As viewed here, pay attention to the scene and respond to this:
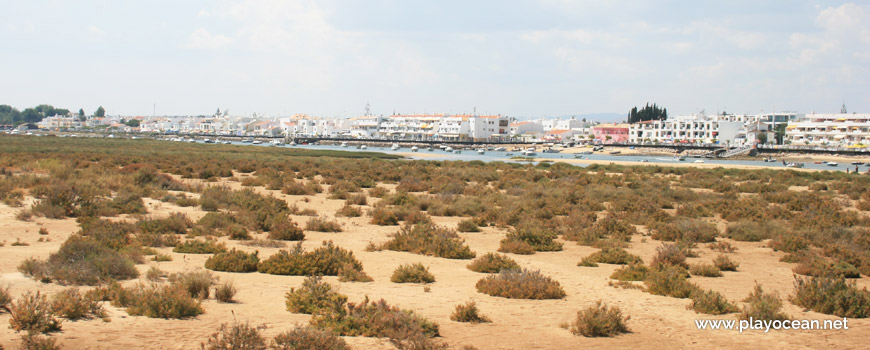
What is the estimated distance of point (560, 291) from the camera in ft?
38.9

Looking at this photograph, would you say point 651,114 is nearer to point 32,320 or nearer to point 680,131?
point 680,131

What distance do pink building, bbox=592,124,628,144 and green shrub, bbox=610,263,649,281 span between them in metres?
162

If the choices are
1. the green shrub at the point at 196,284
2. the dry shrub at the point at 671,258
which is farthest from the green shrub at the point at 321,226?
the dry shrub at the point at 671,258

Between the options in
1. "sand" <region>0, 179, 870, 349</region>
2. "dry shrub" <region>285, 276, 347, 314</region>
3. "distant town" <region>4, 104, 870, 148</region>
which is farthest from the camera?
"distant town" <region>4, 104, 870, 148</region>

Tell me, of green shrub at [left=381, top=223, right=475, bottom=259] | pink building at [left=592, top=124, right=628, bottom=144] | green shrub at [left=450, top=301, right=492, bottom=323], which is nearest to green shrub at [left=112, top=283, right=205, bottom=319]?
green shrub at [left=450, top=301, right=492, bottom=323]

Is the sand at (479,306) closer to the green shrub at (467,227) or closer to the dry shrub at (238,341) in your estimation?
the dry shrub at (238,341)

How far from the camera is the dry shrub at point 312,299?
9727 mm

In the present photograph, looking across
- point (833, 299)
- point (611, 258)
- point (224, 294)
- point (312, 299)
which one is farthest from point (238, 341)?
point (611, 258)

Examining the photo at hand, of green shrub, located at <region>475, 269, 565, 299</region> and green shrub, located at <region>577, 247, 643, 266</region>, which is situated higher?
green shrub, located at <region>475, 269, 565, 299</region>

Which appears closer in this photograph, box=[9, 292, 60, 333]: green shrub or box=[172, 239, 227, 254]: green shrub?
box=[9, 292, 60, 333]: green shrub

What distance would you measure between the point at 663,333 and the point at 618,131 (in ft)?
577

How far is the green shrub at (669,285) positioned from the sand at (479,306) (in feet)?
0.70

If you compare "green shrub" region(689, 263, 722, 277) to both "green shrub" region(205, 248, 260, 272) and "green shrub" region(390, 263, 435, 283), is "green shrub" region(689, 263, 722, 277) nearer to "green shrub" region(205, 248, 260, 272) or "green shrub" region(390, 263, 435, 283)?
"green shrub" region(390, 263, 435, 283)

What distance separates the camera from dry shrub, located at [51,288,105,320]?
8646 millimetres
